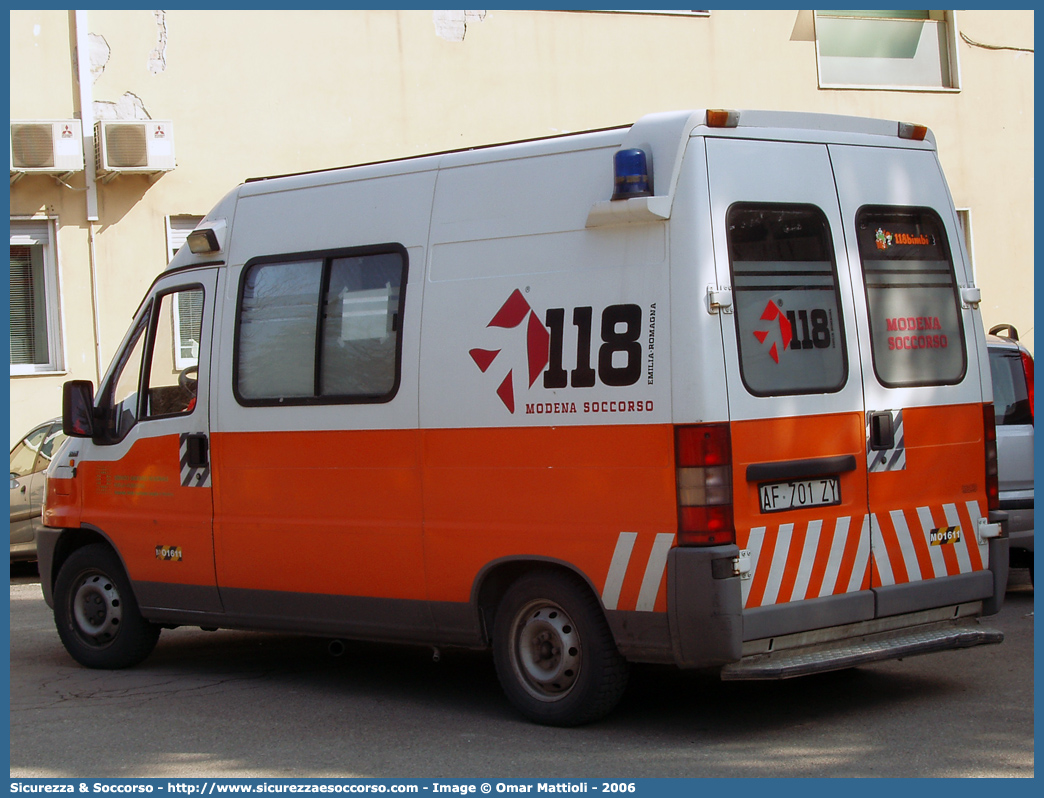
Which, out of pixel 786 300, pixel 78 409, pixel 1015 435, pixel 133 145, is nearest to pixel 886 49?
pixel 133 145

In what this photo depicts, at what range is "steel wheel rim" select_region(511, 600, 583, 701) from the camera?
234 inches

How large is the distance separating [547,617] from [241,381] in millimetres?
2263

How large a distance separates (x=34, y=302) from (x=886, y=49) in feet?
37.9

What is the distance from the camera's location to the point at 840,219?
19.7 feet

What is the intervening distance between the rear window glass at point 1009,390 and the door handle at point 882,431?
346 centimetres

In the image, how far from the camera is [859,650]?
19.0ft

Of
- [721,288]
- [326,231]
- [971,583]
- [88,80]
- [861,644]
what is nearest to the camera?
[721,288]

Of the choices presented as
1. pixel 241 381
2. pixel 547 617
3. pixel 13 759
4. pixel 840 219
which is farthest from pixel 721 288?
pixel 13 759

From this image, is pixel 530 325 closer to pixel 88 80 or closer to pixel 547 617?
pixel 547 617

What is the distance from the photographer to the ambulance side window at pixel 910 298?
611 centimetres

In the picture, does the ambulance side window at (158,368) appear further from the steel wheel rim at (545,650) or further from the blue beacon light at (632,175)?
the blue beacon light at (632,175)

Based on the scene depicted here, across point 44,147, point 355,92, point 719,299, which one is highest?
point 355,92

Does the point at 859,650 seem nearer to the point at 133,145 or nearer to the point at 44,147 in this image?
the point at 133,145

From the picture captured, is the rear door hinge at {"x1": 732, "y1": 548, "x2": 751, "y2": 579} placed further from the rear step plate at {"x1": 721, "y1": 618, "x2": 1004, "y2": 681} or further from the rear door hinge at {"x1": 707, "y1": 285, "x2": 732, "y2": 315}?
the rear door hinge at {"x1": 707, "y1": 285, "x2": 732, "y2": 315}
